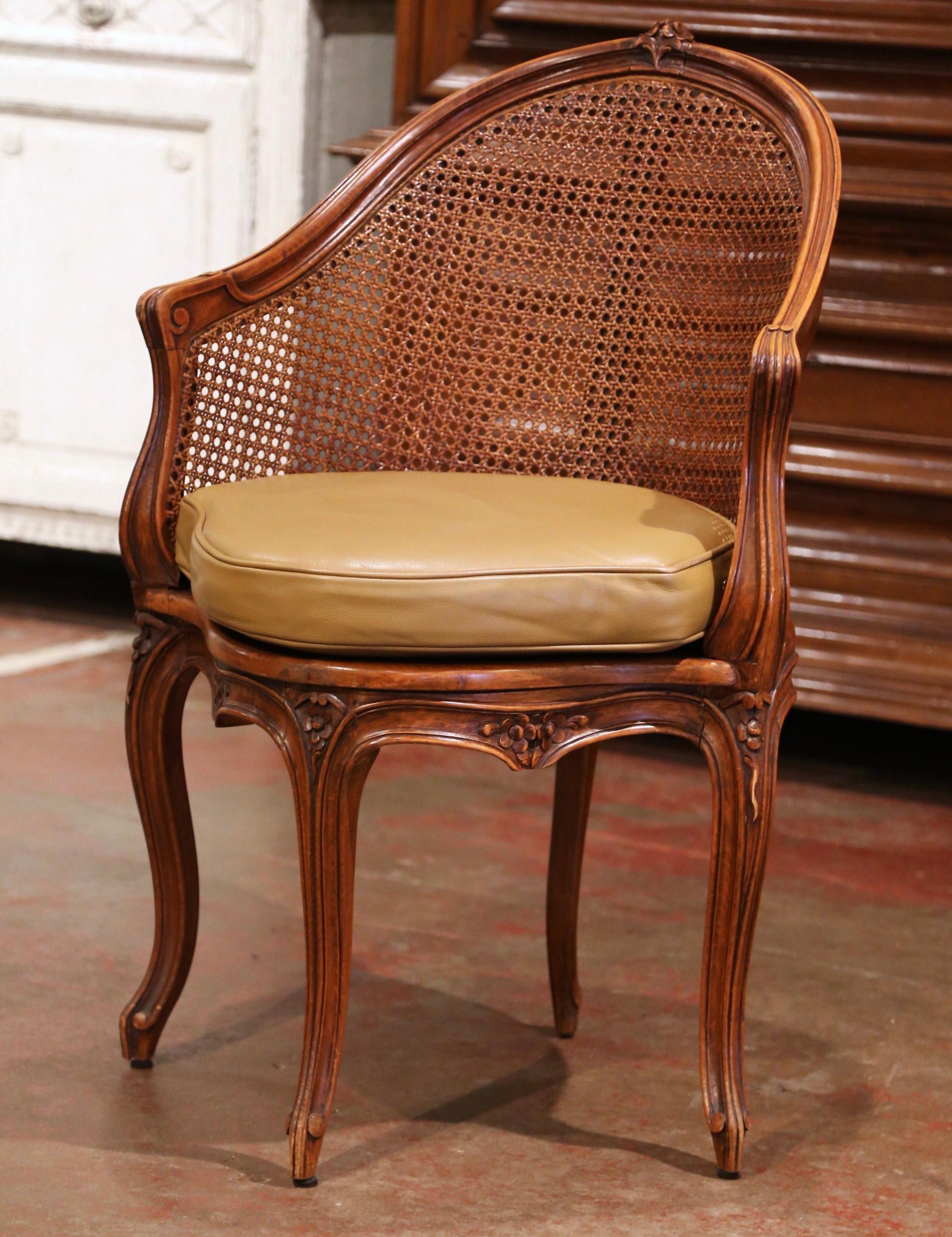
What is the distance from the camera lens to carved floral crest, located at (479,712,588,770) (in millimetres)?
1219

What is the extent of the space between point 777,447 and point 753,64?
515mm

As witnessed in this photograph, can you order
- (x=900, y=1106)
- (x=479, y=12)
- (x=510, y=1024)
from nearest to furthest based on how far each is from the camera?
(x=900, y=1106)
(x=510, y=1024)
(x=479, y=12)

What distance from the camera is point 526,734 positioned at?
1.22m

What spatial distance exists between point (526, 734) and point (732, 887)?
22cm

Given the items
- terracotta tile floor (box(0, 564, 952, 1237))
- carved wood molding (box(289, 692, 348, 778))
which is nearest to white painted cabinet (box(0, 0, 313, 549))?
terracotta tile floor (box(0, 564, 952, 1237))

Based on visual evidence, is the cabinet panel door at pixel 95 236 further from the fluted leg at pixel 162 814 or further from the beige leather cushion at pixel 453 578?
the beige leather cushion at pixel 453 578

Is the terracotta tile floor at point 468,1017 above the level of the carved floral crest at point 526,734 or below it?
below

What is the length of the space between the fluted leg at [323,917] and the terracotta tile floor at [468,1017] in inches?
2.5

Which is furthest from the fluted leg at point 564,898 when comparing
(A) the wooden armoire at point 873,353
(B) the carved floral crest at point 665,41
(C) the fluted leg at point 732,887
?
(A) the wooden armoire at point 873,353

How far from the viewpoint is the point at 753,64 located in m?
1.55

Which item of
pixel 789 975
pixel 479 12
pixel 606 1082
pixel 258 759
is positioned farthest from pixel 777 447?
pixel 479 12

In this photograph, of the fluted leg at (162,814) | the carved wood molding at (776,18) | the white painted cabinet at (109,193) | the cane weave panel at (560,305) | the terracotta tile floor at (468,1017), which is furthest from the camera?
the white painted cabinet at (109,193)

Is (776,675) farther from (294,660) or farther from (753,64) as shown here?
(753,64)

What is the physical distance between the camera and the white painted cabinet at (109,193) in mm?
2889
